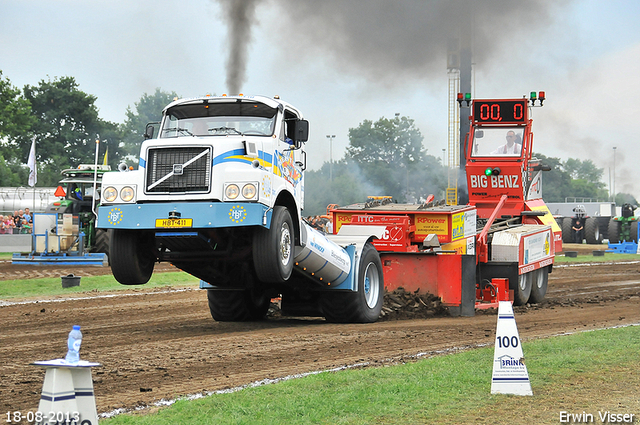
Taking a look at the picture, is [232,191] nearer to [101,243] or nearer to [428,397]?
[428,397]

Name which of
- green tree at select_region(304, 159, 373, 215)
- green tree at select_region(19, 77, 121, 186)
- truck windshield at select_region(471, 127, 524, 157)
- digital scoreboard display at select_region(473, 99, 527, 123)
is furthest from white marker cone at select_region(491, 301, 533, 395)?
green tree at select_region(19, 77, 121, 186)

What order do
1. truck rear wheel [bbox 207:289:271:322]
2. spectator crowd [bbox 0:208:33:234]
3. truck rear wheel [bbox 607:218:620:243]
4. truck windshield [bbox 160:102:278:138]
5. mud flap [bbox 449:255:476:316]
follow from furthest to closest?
truck rear wheel [bbox 607:218:620:243] < spectator crowd [bbox 0:208:33:234] < mud flap [bbox 449:255:476:316] < truck rear wheel [bbox 207:289:271:322] < truck windshield [bbox 160:102:278:138]

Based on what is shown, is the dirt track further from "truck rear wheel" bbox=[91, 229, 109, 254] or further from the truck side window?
"truck rear wheel" bbox=[91, 229, 109, 254]

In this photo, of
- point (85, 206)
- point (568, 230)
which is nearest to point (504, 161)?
point (85, 206)

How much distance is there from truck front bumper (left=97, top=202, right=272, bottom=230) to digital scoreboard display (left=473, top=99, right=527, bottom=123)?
9.62 metres

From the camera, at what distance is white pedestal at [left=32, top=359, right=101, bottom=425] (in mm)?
4129

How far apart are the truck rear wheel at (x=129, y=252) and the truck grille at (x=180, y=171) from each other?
2.37 feet

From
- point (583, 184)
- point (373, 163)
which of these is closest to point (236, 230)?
point (373, 163)

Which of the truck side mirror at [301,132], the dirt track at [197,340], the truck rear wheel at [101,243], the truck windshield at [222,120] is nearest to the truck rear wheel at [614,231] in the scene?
the dirt track at [197,340]

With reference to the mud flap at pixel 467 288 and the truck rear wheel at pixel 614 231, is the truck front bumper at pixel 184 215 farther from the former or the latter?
the truck rear wheel at pixel 614 231

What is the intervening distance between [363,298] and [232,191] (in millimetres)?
3646

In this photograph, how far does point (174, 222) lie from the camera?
938 centimetres

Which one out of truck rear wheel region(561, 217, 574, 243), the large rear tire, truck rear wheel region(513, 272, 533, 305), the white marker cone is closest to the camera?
the white marker cone

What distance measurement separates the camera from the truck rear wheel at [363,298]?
12047 mm
